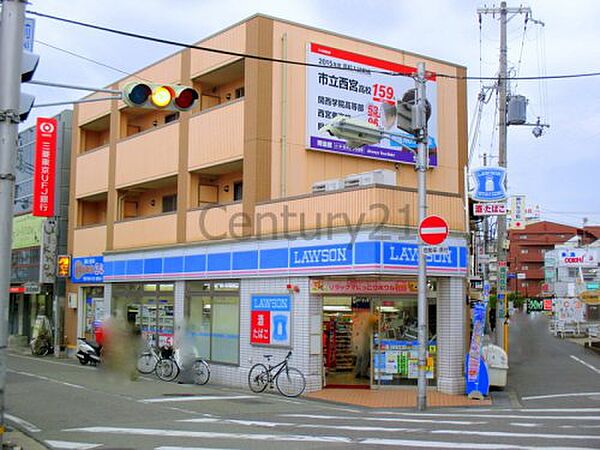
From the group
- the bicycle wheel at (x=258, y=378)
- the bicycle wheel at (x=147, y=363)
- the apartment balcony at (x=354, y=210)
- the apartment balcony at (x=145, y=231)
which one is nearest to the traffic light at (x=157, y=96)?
the apartment balcony at (x=354, y=210)

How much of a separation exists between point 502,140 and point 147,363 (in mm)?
14417

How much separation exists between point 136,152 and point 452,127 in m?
11.6

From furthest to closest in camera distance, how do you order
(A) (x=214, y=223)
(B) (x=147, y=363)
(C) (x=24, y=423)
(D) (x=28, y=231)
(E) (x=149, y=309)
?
(D) (x=28, y=231) → (E) (x=149, y=309) → (A) (x=214, y=223) → (B) (x=147, y=363) → (C) (x=24, y=423)

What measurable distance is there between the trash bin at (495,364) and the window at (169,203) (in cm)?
1311

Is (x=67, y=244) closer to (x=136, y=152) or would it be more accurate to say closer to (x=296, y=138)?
(x=136, y=152)

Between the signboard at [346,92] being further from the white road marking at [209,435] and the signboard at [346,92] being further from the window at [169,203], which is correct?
the white road marking at [209,435]

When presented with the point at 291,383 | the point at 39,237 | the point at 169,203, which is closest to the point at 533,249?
the point at 39,237

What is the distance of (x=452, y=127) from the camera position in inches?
965

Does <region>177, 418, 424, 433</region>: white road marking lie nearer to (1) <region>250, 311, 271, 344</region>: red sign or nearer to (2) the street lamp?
(2) the street lamp

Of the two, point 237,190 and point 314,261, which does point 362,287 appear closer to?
point 314,261

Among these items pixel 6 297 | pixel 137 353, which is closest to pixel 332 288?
pixel 137 353

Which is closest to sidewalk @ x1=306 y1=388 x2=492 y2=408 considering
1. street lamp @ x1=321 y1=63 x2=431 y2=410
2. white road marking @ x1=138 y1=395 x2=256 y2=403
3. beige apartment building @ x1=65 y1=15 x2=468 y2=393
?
beige apartment building @ x1=65 y1=15 x2=468 y2=393

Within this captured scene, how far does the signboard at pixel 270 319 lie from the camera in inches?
726

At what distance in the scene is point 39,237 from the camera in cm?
3244
